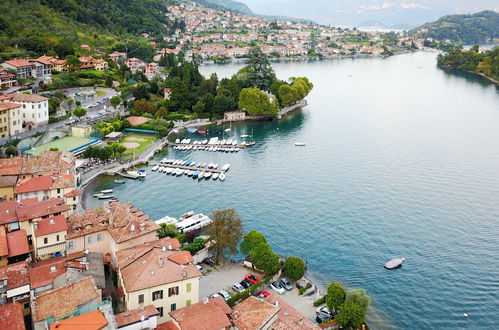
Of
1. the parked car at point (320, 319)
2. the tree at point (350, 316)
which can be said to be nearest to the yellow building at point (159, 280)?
the parked car at point (320, 319)

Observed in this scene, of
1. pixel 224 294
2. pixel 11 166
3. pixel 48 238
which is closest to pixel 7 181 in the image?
pixel 11 166

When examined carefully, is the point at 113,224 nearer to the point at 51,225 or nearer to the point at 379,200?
the point at 51,225

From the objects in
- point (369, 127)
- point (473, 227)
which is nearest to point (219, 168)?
point (473, 227)

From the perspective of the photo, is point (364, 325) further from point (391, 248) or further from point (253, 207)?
point (253, 207)

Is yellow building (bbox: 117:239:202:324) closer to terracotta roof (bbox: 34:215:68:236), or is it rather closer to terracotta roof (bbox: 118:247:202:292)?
terracotta roof (bbox: 118:247:202:292)

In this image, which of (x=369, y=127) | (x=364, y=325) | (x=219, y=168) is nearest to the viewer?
(x=364, y=325)

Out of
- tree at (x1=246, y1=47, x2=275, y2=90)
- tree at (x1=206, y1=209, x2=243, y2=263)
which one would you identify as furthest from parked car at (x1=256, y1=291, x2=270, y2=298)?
tree at (x1=246, y1=47, x2=275, y2=90)

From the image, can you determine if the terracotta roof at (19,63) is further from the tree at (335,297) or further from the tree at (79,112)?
the tree at (335,297)
